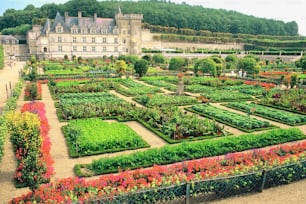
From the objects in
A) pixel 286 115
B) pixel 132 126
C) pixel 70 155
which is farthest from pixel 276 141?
pixel 70 155

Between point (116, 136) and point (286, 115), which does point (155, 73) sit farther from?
point (116, 136)

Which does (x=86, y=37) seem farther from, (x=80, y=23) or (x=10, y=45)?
(x=10, y=45)

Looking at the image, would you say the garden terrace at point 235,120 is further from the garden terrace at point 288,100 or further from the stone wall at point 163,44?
the stone wall at point 163,44

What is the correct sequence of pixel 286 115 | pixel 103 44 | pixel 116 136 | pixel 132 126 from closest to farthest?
1. pixel 116 136
2. pixel 132 126
3. pixel 286 115
4. pixel 103 44

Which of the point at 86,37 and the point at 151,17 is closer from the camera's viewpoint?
the point at 86,37

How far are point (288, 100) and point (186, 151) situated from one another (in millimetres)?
12909

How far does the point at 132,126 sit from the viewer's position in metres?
15.4

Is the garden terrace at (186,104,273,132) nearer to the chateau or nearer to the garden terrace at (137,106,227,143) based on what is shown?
the garden terrace at (137,106,227,143)

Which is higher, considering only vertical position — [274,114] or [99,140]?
[274,114]

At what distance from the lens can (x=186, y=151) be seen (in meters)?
11.0

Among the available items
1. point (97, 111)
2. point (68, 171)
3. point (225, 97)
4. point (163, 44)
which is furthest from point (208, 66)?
point (163, 44)

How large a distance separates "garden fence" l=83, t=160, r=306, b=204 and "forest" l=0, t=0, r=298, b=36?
78098 mm

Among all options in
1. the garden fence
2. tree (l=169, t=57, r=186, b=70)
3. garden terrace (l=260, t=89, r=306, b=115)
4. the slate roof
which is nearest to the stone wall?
the slate roof

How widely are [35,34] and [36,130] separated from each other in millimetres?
65586
